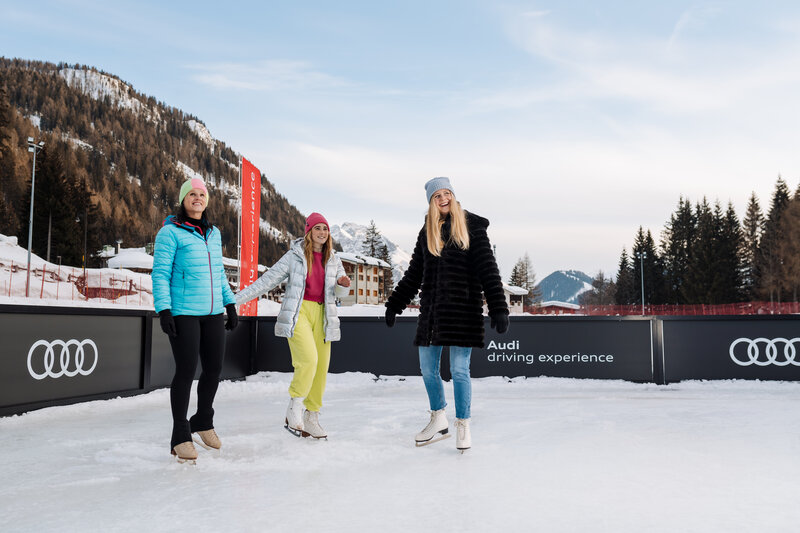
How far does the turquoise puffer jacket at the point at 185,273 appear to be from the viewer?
3609 millimetres

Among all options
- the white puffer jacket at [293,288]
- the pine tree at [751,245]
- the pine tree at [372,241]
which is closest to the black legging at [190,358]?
the white puffer jacket at [293,288]

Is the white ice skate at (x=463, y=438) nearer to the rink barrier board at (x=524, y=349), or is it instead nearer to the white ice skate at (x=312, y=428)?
the white ice skate at (x=312, y=428)

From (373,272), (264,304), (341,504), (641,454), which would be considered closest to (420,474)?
(341,504)

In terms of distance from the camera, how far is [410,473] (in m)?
3.39

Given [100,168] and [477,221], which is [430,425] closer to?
[477,221]

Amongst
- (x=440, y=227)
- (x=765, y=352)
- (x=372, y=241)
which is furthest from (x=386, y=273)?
(x=440, y=227)

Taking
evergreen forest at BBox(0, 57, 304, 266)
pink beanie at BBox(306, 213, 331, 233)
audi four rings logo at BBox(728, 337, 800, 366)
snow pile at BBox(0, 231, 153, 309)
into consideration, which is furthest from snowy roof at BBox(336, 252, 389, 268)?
pink beanie at BBox(306, 213, 331, 233)

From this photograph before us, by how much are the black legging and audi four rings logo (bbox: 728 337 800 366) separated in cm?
732

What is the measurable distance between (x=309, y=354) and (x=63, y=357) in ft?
10.0

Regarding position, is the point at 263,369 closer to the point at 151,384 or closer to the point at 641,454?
the point at 151,384

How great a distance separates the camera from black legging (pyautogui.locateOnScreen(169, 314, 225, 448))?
12.0 feet

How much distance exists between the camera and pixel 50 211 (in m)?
54.7

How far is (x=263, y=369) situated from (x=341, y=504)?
691 cm

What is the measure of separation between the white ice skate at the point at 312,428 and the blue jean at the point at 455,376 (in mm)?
821
